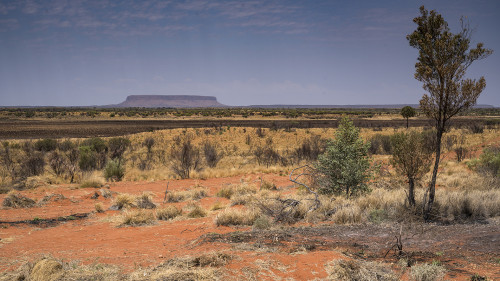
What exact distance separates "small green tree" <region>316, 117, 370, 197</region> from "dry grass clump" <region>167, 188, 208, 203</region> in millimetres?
5335

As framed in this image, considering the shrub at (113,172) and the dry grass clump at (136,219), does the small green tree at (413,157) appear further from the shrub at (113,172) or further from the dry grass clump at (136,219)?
the shrub at (113,172)

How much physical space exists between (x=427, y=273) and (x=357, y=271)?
1020 mm

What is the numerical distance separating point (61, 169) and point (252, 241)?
1593 centimetres

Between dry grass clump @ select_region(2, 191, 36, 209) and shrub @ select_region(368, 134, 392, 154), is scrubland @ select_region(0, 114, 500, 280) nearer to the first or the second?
→ dry grass clump @ select_region(2, 191, 36, 209)

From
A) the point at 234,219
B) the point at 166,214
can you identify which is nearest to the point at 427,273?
the point at 234,219

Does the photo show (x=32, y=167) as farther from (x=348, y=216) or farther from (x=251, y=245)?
(x=348, y=216)

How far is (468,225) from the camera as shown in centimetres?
762

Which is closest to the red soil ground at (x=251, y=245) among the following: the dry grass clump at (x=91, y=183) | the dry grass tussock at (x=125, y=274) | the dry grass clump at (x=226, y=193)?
the dry grass tussock at (x=125, y=274)

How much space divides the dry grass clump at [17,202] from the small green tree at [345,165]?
11.1 m

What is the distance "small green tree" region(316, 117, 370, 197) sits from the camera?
37.5 ft

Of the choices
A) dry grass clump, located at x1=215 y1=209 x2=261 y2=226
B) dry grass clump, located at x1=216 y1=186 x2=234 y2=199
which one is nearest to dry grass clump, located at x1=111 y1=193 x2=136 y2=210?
dry grass clump, located at x1=216 y1=186 x2=234 y2=199

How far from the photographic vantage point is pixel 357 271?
16.7 feet

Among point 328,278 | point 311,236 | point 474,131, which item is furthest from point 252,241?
point 474,131

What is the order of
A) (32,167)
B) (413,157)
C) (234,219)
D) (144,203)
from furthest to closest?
1. (32,167)
2. (144,203)
3. (413,157)
4. (234,219)
